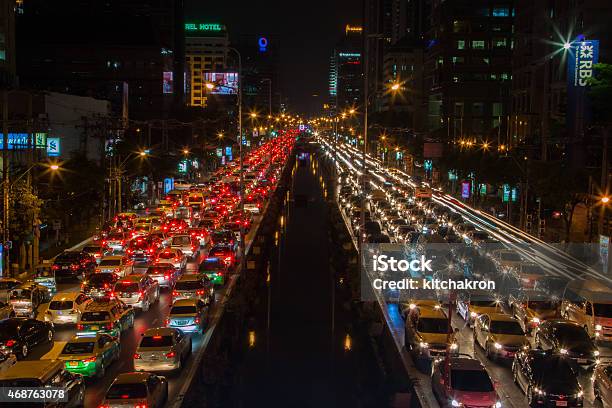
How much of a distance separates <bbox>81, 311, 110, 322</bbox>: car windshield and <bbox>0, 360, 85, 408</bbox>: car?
20.1 ft

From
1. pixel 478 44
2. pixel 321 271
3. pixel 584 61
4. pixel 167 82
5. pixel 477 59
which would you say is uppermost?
pixel 478 44

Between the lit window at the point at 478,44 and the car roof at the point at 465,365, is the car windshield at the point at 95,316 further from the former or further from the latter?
the lit window at the point at 478,44

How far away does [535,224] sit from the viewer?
5634 centimetres

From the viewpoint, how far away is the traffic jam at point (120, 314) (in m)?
18.9

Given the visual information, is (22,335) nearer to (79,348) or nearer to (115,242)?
(79,348)

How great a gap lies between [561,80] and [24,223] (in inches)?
2006

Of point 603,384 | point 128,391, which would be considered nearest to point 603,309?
point 603,384

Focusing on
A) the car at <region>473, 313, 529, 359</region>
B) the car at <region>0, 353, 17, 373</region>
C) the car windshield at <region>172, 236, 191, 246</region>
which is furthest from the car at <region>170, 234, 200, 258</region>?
the car at <region>473, 313, 529, 359</region>

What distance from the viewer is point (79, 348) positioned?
21.6 m

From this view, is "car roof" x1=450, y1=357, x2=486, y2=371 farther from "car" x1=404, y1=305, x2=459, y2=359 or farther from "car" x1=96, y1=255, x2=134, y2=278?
"car" x1=96, y1=255, x2=134, y2=278

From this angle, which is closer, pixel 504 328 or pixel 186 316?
pixel 504 328

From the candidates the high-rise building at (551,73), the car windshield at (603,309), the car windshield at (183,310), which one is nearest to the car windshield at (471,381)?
the car windshield at (603,309)

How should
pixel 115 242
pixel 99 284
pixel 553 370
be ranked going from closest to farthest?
pixel 553 370 → pixel 99 284 → pixel 115 242

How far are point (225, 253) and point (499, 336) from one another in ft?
64.5
